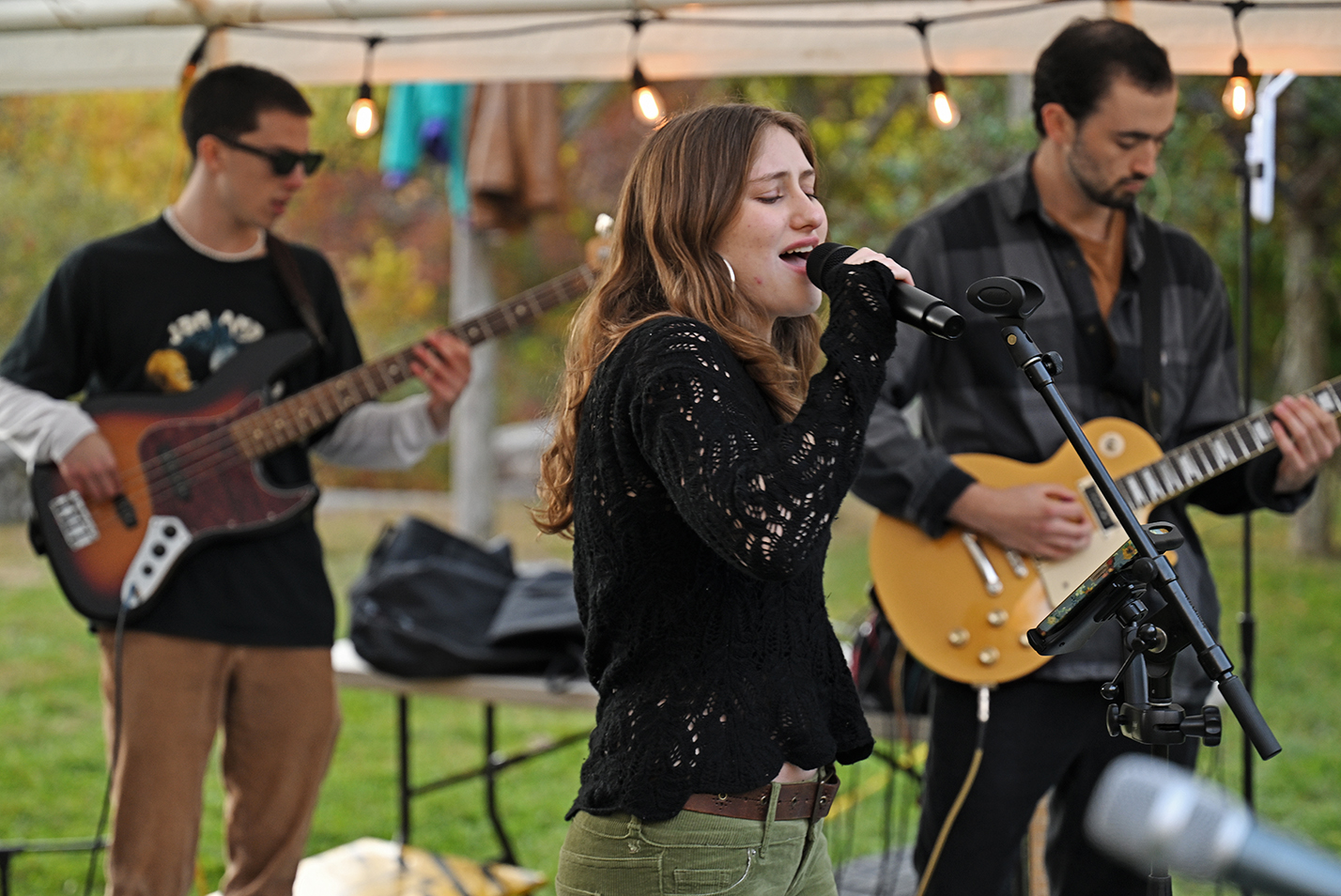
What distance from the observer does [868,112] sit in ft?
37.2

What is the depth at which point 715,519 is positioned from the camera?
1.51 m

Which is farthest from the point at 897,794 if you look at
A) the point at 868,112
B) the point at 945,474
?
the point at 868,112

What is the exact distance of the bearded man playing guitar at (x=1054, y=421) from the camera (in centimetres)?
263

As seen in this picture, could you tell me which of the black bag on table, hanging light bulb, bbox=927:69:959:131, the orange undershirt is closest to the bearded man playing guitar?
the orange undershirt

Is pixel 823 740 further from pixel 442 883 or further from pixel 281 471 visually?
pixel 442 883

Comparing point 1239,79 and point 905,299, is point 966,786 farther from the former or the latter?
point 1239,79

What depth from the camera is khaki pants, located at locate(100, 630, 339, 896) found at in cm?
287

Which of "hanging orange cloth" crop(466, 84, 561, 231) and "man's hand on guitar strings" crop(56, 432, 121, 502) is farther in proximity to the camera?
"hanging orange cloth" crop(466, 84, 561, 231)

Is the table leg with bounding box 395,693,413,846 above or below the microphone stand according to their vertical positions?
below

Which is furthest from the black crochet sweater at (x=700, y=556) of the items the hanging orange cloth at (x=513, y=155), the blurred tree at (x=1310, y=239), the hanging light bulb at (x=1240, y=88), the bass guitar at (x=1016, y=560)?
the blurred tree at (x=1310, y=239)

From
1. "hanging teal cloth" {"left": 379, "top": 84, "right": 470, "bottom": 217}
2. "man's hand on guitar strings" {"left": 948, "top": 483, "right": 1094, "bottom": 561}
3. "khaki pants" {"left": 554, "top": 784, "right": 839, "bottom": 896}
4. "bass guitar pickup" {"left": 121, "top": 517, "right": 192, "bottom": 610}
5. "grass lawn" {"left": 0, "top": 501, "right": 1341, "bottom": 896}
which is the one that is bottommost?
"grass lawn" {"left": 0, "top": 501, "right": 1341, "bottom": 896}

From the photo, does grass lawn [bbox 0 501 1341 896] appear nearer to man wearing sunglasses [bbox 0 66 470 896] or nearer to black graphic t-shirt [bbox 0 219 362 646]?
man wearing sunglasses [bbox 0 66 470 896]

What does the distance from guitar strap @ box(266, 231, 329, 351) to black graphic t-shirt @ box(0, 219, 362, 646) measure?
4 cm

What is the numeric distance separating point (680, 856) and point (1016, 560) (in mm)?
1286
